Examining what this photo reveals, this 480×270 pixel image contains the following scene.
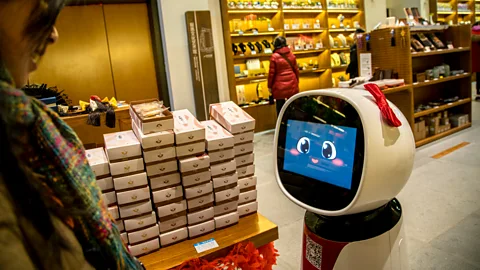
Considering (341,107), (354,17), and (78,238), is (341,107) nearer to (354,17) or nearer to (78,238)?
(78,238)

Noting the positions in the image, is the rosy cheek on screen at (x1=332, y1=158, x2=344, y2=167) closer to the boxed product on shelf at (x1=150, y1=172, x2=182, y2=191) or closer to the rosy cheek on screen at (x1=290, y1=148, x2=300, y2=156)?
the rosy cheek on screen at (x1=290, y1=148, x2=300, y2=156)

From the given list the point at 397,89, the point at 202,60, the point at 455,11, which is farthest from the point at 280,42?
the point at 455,11

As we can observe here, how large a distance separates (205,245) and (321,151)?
Answer: 65 centimetres

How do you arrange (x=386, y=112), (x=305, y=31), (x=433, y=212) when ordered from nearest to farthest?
(x=386, y=112)
(x=433, y=212)
(x=305, y=31)

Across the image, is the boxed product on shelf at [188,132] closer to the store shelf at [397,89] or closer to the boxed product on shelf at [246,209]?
the boxed product on shelf at [246,209]

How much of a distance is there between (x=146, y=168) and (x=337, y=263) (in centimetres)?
81

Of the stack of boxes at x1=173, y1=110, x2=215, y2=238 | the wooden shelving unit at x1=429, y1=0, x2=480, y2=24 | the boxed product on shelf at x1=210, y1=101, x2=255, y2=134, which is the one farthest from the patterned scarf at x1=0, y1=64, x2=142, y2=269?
the wooden shelving unit at x1=429, y1=0, x2=480, y2=24

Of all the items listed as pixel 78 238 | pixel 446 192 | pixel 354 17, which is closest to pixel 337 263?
pixel 78 238

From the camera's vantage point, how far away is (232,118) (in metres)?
1.80

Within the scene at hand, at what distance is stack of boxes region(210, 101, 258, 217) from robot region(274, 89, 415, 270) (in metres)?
0.32

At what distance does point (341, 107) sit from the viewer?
1290 millimetres

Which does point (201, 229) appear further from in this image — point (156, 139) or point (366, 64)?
point (366, 64)

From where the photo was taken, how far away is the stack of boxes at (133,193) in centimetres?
150

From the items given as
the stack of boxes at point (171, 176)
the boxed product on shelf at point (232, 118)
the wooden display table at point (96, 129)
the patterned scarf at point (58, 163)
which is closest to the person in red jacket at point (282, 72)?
the wooden display table at point (96, 129)
